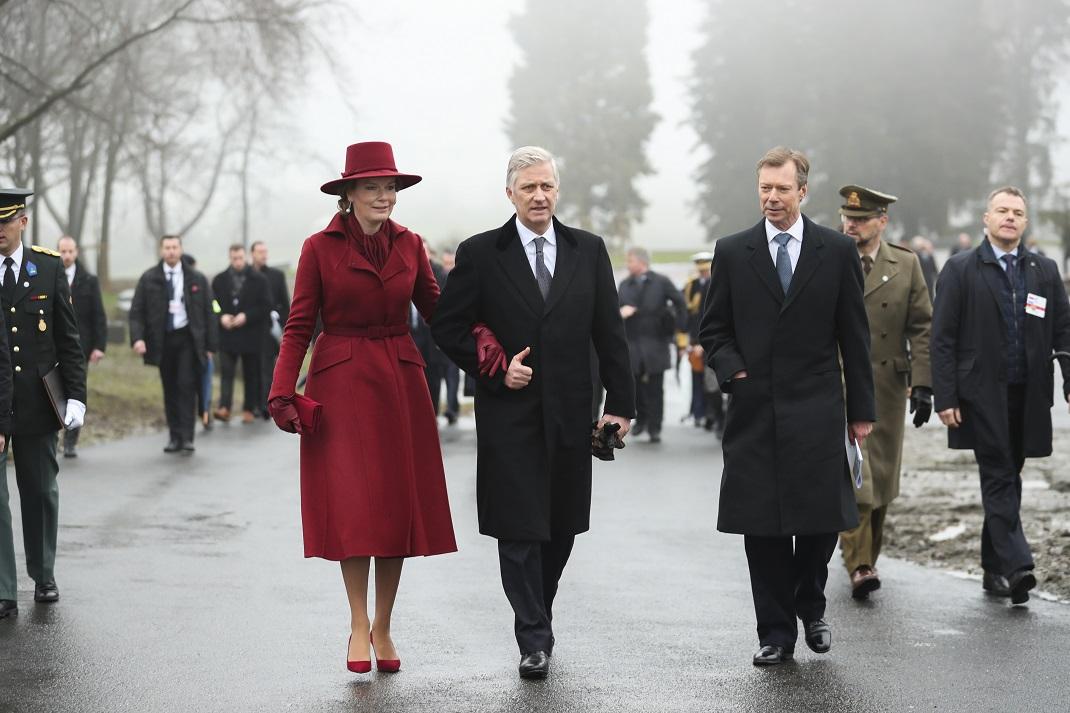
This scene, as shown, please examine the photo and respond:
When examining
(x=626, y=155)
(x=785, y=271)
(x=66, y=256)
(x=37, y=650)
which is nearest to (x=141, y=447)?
(x=66, y=256)

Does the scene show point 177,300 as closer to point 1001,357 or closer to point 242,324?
point 242,324

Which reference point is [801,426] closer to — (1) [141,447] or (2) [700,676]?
(2) [700,676]

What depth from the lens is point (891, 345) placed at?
29.0ft

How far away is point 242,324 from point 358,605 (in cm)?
1435

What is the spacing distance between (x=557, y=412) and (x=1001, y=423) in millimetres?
2868

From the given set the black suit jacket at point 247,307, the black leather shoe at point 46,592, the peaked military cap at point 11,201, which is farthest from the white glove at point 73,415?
the black suit jacket at point 247,307

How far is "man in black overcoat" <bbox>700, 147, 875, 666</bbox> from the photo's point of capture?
6.76m

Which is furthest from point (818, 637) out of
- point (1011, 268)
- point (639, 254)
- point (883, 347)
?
point (639, 254)

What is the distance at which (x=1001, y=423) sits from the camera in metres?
8.38

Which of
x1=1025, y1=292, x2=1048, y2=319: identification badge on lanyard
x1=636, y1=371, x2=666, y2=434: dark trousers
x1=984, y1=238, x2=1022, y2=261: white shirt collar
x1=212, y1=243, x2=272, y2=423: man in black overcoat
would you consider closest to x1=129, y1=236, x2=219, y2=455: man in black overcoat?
x1=212, y1=243, x2=272, y2=423: man in black overcoat

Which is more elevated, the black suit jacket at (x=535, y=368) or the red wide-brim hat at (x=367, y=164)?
the red wide-brim hat at (x=367, y=164)

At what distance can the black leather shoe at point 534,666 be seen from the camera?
6418 millimetres

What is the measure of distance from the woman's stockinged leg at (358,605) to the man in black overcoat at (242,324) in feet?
46.0

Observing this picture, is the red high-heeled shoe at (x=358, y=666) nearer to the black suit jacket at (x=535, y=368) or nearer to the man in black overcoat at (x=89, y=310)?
the black suit jacket at (x=535, y=368)
